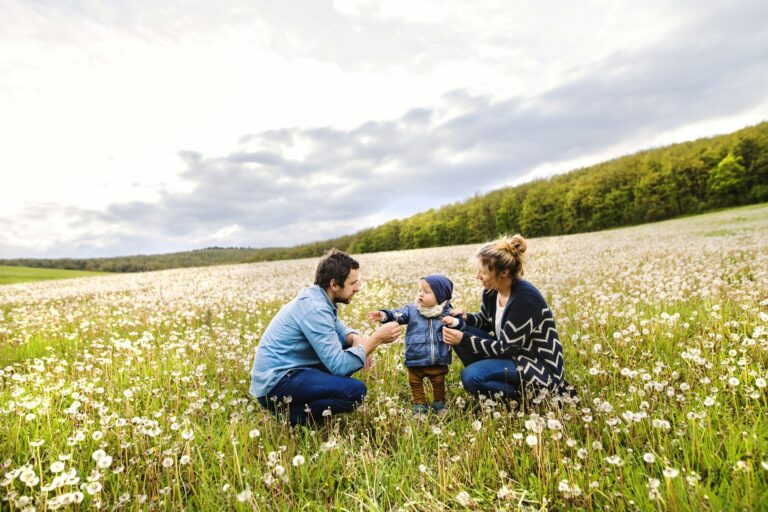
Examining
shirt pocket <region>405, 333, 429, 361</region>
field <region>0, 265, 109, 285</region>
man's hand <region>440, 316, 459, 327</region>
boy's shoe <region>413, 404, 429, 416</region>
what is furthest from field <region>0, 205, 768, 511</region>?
field <region>0, 265, 109, 285</region>

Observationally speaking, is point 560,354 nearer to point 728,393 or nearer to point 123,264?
point 728,393

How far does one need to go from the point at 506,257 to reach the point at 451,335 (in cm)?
104

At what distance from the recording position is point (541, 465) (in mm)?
2965

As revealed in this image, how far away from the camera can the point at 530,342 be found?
432cm

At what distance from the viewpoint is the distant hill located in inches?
2442

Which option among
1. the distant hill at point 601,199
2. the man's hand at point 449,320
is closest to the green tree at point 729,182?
the distant hill at point 601,199

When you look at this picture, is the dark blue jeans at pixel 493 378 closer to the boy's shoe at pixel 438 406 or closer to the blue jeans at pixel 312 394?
the boy's shoe at pixel 438 406

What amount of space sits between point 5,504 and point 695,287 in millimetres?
10492

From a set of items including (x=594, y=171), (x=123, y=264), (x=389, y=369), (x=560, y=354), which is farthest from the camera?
(x=594, y=171)

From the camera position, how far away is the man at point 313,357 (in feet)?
13.3

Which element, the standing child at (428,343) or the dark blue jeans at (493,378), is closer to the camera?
the dark blue jeans at (493,378)

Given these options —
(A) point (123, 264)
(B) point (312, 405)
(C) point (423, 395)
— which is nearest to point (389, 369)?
(C) point (423, 395)

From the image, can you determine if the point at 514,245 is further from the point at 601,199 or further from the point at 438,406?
the point at 601,199

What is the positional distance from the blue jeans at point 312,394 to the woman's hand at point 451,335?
1.03m
